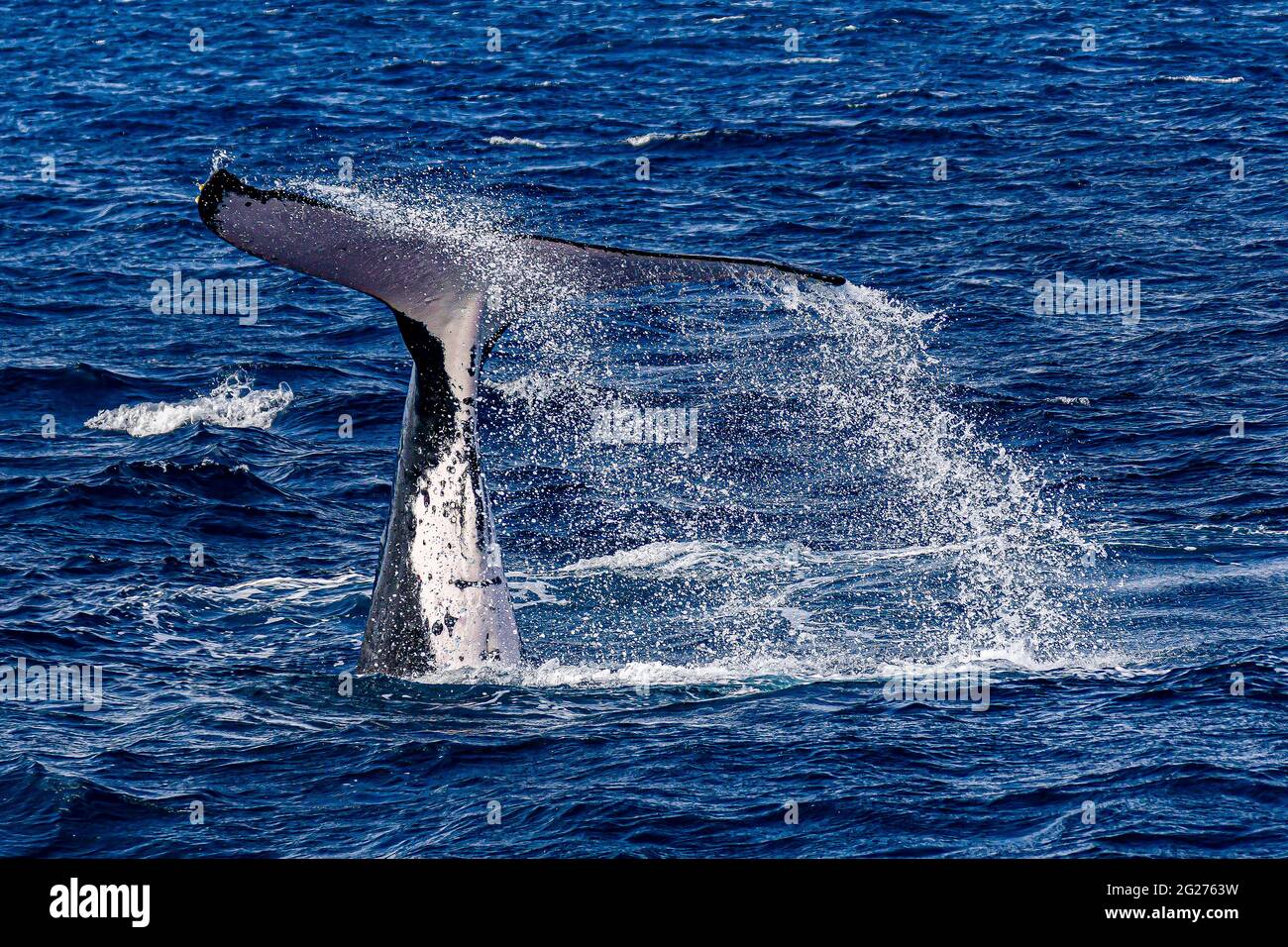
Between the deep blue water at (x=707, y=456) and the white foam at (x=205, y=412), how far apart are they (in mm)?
97

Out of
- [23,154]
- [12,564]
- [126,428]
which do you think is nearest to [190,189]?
[23,154]

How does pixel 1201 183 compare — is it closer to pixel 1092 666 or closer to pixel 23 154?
pixel 1092 666

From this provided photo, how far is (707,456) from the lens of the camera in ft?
83.8

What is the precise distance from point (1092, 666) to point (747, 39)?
36925mm

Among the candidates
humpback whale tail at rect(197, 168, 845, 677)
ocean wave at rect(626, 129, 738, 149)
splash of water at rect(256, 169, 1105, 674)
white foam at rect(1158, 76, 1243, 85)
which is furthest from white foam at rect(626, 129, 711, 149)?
humpback whale tail at rect(197, 168, 845, 677)

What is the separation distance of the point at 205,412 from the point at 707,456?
26.1 feet

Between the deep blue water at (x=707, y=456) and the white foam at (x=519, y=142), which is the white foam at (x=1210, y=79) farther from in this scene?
the white foam at (x=519, y=142)

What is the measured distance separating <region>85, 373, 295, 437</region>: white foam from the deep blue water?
3.8 inches

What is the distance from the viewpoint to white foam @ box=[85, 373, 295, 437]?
2739cm

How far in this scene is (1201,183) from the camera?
37.1 metres

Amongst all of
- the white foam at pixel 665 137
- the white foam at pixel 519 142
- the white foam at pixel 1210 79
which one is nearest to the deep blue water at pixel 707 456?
the white foam at pixel 1210 79

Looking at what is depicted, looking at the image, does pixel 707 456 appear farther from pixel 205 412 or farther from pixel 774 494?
pixel 205 412

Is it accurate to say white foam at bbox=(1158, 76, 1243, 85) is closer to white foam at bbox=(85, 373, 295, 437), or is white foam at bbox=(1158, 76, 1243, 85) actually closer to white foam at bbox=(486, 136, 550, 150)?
white foam at bbox=(486, 136, 550, 150)
